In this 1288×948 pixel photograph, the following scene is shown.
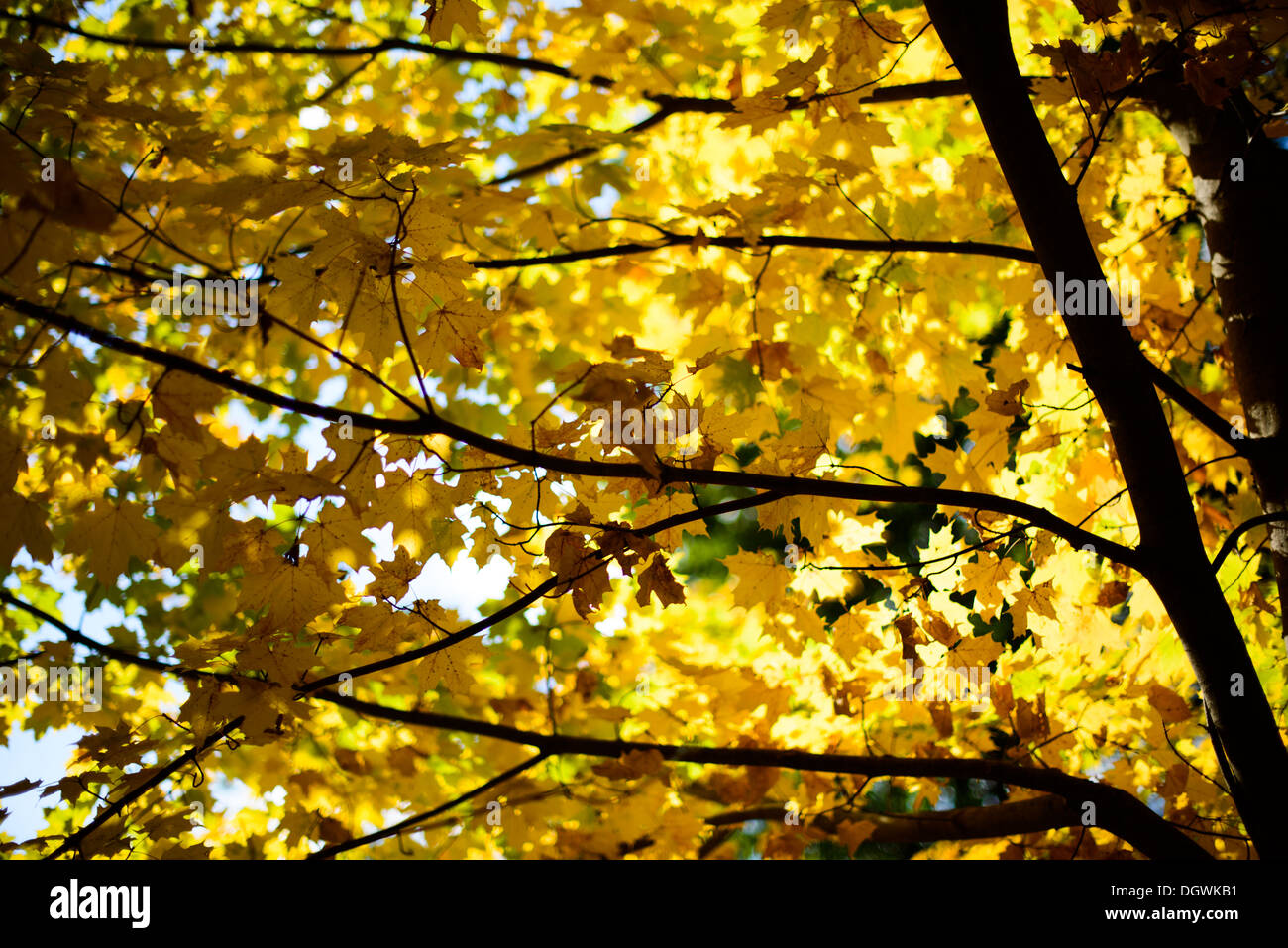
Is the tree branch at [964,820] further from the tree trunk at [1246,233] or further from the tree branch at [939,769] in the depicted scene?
the tree trunk at [1246,233]

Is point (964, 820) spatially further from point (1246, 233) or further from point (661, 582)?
point (1246, 233)

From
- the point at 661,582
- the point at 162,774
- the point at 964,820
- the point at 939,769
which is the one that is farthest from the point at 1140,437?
the point at 162,774

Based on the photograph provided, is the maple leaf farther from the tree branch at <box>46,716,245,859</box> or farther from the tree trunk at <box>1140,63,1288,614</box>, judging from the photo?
the tree trunk at <box>1140,63,1288,614</box>

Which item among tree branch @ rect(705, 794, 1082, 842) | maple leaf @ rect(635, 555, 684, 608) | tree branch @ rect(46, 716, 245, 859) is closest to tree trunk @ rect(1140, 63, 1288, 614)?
tree branch @ rect(705, 794, 1082, 842)

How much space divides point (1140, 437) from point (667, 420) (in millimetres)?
1032

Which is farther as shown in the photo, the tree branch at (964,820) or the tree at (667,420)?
the tree branch at (964,820)

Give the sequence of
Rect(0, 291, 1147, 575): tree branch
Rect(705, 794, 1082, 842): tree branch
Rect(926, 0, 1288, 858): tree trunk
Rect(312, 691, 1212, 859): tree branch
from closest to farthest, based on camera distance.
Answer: Rect(0, 291, 1147, 575): tree branch, Rect(926, 0, 1288, 858): tree trunk, Rect(312, 691, 1212, 859): tree branch, Rect(705, 794, 1082, 842): tree branch

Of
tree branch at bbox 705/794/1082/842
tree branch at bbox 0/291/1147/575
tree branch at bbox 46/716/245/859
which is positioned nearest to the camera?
tree branch at bbox 0/291/1147/575

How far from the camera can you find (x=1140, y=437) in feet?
5.56

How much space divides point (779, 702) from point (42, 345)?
3078 mm

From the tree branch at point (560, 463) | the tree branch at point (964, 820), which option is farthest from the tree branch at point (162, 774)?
the tree branch at point (964, 820)

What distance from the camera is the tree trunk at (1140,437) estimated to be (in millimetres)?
1617

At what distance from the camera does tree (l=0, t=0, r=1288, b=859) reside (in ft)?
5.46

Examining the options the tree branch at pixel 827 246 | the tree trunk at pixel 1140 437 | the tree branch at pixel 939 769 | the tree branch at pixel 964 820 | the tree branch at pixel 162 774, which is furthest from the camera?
the tree branch at pixel 964 820
